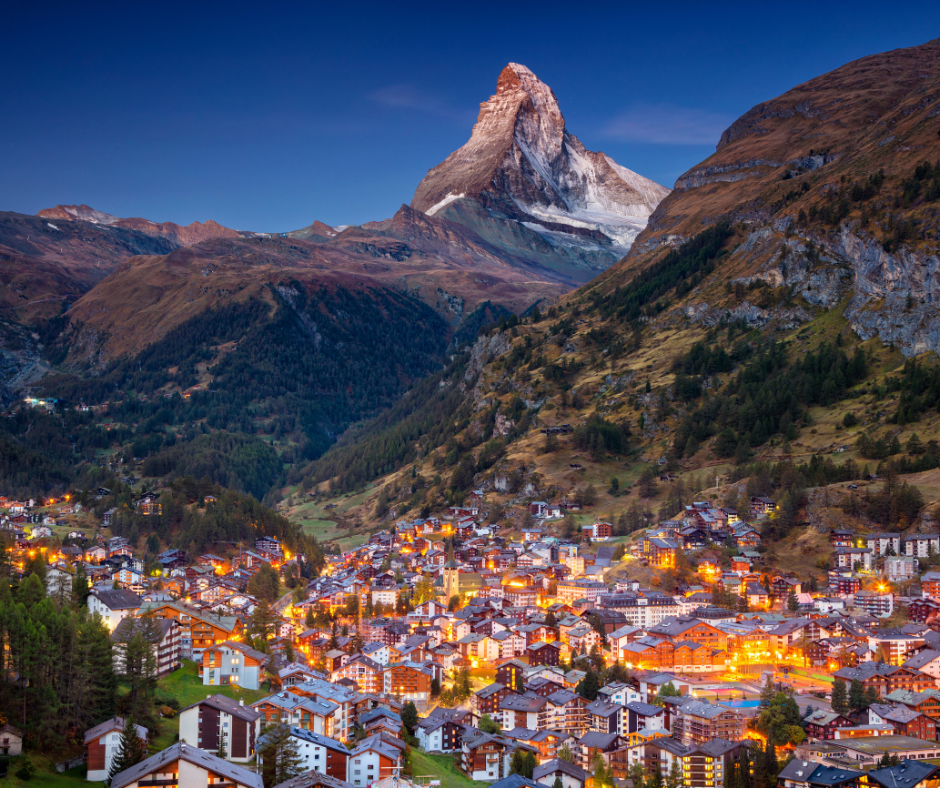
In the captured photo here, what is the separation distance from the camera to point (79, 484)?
17912 cm

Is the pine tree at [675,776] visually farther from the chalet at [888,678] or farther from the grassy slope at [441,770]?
the chalet at [888,678]

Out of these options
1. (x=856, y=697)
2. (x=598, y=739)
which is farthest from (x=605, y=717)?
(x=856, y=697)

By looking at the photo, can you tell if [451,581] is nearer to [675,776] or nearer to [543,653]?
[543,653]

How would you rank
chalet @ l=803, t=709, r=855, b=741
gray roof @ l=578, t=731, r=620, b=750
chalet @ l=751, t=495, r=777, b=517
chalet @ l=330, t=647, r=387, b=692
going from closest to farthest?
1. gray roof @ l=578, t=731, r=620, b=750
2. chalet @ l=803, t=709, r=855, b=741
3. chalet @ l=330, t=647, r=387, b=692
4. chalet @ l=751, t=495, r=777, b=517

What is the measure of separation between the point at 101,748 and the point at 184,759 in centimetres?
749

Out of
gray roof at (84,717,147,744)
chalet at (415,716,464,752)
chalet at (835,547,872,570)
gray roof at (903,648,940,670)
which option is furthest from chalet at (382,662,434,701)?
chalet at (835,547,872,570)

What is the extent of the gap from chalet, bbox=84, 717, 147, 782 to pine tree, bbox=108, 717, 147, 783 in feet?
1.28

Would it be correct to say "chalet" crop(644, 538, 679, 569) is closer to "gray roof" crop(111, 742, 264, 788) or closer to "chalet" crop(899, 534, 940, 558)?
"chalet" crop(899, 534, 940, 558)

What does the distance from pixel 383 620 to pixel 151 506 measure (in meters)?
52.7

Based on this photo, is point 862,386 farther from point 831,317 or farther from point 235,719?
point 235,719

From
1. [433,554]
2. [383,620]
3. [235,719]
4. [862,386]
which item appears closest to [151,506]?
[433,554]

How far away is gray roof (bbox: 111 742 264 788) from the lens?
47531 mm

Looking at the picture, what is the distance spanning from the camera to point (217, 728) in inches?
2274

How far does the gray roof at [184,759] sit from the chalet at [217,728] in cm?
739
